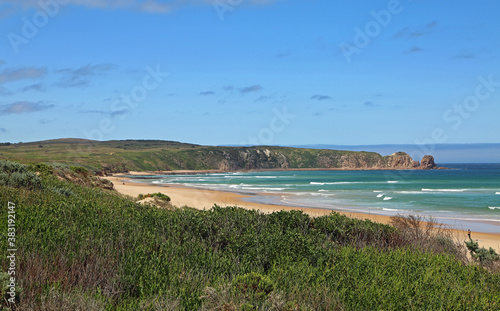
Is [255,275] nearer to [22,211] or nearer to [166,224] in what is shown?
[166,224]

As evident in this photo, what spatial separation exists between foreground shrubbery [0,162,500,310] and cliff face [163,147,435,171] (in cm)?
15710

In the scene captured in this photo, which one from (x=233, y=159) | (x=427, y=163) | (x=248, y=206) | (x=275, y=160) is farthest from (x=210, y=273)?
(x=427, y=163)

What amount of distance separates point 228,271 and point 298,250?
72.6 inches

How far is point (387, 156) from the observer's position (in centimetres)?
19412

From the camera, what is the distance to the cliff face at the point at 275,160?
172 meters

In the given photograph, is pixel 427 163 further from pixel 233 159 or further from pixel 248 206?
pixel 248 206

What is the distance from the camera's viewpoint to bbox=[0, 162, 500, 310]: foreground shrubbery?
16.0ft

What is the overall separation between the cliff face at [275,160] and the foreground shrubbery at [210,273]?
157 metres

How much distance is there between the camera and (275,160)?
191m

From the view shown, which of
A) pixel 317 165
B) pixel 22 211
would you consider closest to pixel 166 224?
pixel 22 211
